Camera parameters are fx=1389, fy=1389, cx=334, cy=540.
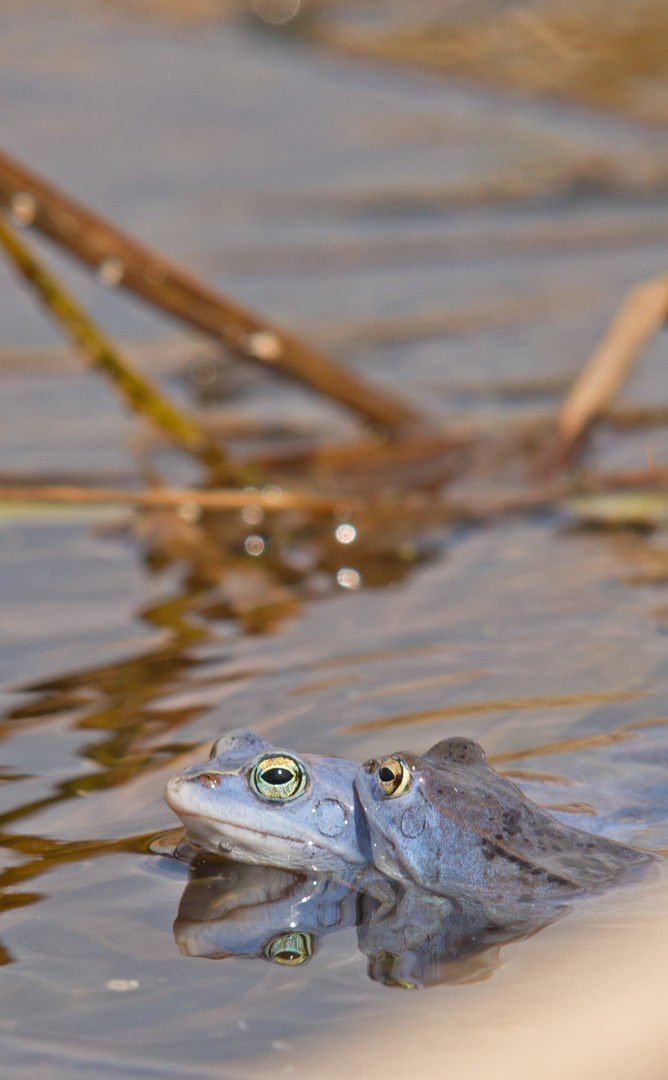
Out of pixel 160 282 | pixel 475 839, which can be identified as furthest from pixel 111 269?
pixel 475 839

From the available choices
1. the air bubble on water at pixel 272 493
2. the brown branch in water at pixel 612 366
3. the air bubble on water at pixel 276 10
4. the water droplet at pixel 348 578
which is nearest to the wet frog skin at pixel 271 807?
the water droplet at pixel 348 578

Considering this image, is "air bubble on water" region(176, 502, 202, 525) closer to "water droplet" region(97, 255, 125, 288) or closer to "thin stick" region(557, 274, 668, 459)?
"water droplet" region(97, 255, 125, 288)

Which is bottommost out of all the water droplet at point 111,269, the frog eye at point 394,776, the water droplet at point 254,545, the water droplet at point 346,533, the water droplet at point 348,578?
the frog eye at point 394,776

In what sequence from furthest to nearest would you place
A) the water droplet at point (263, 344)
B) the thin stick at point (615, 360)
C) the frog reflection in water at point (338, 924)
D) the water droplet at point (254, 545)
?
the thin stick at point (615, 360) < the water droplet at point (263, 344) < the water droplet at point (254, 545) < the frog reflection in water at point (338, 924)

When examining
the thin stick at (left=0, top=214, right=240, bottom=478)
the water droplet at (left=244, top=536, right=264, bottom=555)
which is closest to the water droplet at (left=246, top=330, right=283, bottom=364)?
the thin stick at (left=0, top=214, right=240, bottom=478)

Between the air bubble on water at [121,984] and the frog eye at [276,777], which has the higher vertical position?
the frog eye at [276,777]

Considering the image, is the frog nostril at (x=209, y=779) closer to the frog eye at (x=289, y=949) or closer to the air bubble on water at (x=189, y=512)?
the frog eye at (x=289, y=949)

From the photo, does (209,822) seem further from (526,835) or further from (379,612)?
(379,612)

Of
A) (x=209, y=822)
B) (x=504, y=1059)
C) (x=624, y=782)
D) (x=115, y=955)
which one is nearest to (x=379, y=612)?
(x=624, y=782)
